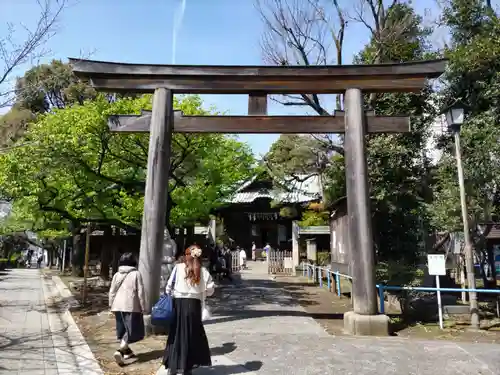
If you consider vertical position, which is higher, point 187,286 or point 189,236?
point 189,236

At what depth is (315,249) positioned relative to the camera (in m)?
20.6

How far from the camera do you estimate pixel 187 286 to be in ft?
16.7

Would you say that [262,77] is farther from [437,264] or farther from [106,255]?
[106,255]

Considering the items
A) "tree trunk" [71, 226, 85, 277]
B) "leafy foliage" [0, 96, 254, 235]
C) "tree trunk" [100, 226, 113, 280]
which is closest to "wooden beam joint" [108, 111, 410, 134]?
"leafy foliage" [0, 96, 254, 235]

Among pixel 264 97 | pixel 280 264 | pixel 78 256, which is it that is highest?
pixel 264 97

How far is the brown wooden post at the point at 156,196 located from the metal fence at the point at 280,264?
16531mm

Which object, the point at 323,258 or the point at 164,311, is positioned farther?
the point at 323,258

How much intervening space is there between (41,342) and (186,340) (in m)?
3.91

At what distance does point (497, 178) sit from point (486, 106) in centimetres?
287

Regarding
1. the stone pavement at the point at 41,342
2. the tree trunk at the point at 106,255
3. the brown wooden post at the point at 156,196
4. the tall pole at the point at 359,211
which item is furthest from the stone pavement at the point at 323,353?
the tree trunk at the point at 106,255

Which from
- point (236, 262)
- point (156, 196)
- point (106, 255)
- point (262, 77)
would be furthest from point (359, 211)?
point (236, 262)

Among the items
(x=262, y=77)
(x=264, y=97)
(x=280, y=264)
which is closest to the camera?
(x=262, y=77)

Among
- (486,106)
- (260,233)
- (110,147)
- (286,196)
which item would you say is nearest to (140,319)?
(110,147)

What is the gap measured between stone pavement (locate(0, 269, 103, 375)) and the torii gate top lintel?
5158 mm
